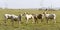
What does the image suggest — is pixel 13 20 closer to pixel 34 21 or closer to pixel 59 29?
pixel 34 21

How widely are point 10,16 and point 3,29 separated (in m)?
4.89

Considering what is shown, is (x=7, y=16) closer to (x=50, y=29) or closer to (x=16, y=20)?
(x=16, y=20)

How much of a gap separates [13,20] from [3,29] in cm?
455

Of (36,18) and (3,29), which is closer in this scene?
(3,29)

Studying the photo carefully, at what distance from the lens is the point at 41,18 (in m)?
27.5

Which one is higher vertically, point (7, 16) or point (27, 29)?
point (7, 16)

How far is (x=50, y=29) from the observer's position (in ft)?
65.4

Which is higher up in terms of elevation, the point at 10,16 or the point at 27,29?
the point at 10,16

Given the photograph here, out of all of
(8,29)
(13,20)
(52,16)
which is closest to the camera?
(8,29)

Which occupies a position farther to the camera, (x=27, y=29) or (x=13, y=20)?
(x=13, y=20)

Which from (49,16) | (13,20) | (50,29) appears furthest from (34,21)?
(50,29)

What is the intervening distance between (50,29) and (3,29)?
5149 mm

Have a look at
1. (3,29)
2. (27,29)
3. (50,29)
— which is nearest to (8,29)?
(3,29)

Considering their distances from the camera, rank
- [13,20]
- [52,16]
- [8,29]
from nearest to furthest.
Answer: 1. [8,29]
2. [13,20]
3. [52,16]
